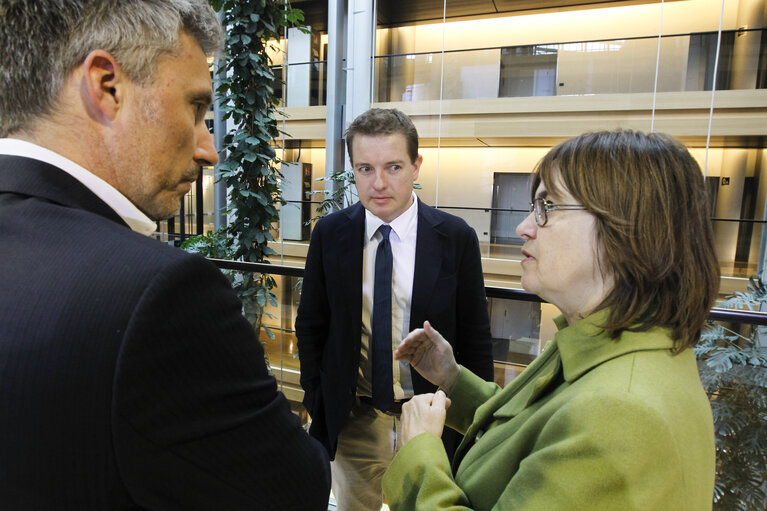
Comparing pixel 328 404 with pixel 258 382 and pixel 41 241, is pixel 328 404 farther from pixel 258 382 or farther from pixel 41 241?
pixel 41 241

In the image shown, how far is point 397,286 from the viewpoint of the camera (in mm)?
1957

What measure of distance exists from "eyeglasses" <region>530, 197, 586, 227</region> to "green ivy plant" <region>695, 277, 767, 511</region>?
1214 mm

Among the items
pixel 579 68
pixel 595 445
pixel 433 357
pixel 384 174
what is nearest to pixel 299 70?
pixel 579 68

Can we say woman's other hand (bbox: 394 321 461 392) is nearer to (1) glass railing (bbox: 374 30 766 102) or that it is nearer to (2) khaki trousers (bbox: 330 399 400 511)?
(2) khaki trousers (bbox: 330 399 400 511)

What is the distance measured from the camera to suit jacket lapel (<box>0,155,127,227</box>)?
0.61 metres

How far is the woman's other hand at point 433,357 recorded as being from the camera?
148cm

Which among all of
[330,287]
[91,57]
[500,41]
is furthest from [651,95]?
[91,57]

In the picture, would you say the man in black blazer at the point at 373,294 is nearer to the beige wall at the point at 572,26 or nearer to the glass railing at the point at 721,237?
the glass railing at the point at 721,237

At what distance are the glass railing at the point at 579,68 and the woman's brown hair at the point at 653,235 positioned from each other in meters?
10.4

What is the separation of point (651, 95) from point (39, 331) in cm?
1145

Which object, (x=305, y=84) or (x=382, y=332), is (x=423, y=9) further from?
(x=382, y=332)

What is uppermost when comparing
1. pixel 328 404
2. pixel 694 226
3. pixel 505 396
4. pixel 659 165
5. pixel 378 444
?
pixel 659 165

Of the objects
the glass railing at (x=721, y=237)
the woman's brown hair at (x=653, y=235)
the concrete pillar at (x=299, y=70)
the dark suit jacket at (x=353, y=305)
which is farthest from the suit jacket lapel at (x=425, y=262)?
the concrete pillar at (x=299, y=70)

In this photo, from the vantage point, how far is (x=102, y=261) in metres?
0.55
